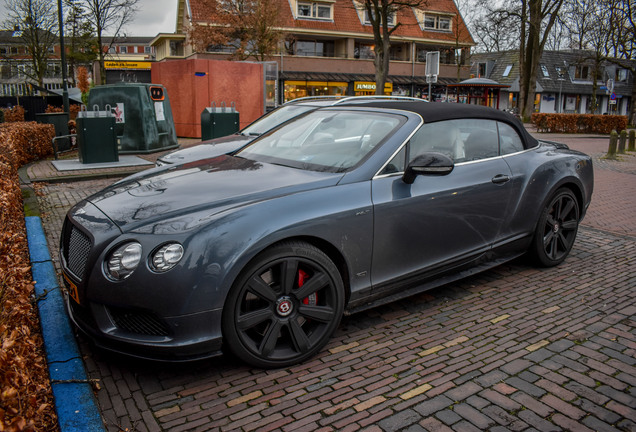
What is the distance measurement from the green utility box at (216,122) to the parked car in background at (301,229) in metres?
8.35

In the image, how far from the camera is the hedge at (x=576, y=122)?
29203mm

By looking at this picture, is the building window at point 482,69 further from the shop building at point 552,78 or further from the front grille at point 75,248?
the front grille at point 75,248

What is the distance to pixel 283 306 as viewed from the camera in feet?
10.2

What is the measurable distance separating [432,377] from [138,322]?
174 centimetres

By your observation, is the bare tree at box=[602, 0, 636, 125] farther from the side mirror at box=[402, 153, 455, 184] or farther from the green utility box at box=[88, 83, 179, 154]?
the side mirror at box=[402, 153, 455, 184]

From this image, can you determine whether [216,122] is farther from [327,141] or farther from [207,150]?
[327,141]

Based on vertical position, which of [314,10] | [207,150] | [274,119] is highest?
[314,10]

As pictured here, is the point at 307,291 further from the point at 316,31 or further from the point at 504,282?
the point at 316,31

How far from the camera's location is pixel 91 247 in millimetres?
2979

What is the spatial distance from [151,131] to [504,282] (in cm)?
1097

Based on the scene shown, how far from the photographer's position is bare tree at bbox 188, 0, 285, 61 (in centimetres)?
3069

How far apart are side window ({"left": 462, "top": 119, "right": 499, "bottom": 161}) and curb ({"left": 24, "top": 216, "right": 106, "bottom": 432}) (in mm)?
3183

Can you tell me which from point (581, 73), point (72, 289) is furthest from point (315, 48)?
point (72, 289)

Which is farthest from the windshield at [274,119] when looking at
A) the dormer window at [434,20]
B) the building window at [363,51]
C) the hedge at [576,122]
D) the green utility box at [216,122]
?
the dormer window at [434,20]
